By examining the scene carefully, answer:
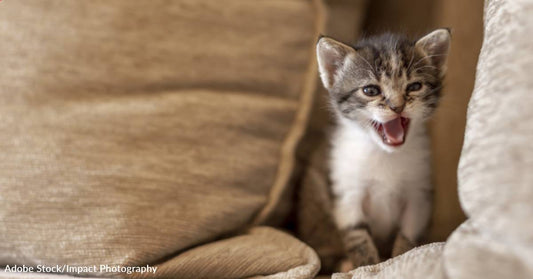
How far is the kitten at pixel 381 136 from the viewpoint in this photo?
1.03 m

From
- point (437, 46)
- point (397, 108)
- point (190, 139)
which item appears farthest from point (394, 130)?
point (190, 139)

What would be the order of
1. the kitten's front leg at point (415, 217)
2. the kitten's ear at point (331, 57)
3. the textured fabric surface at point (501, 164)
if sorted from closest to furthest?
the textured fabric surface at point (501, 164), the kitten's ear at point (331, 57), the kitten's front leg at point (415, 217)

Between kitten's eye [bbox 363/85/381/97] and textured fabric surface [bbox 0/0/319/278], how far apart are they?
11.5 inches

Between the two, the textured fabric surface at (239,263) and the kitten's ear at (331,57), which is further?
the kitten's ear at (331,57)

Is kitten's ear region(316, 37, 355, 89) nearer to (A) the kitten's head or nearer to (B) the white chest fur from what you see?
(A) the kitten's head

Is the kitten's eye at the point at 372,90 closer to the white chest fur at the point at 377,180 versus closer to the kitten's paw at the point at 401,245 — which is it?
the white chest fur at the point at 377,180

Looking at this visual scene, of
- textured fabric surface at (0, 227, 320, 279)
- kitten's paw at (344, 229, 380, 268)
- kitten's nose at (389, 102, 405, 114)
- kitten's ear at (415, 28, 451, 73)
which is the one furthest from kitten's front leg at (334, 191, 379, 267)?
kitten's ear at (415, 28, 451, 73)

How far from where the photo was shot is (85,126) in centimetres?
103

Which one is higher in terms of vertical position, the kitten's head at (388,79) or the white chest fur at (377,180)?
the kitten's head at (388,79)

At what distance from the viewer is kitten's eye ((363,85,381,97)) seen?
41.2 inches

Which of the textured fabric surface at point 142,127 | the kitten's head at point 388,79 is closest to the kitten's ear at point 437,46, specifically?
the kitten's head at point 388,79

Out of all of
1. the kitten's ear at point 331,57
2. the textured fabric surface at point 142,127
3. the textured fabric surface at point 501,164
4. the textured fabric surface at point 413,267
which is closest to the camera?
the textured fabric surface at point 501,164

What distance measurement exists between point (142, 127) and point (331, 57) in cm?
52

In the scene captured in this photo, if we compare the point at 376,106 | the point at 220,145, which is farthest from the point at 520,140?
the point at 220,145
